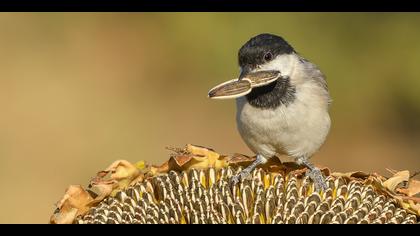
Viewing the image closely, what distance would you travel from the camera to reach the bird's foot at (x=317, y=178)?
2.08 metres

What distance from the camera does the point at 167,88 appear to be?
5.57 m

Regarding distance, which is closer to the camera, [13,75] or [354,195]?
[354,195]

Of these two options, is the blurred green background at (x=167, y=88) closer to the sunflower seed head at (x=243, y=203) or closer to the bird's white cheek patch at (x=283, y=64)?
the bird's white cheek patch at (x=283, y=64)

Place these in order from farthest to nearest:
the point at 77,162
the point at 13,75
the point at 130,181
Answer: the point at 13,75 → the point at 77,162 → the point at 130,181

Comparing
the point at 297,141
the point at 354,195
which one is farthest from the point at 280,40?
the point at 354,195

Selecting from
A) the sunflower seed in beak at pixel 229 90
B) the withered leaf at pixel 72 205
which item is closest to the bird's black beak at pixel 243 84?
the sunflower seed in beak at pixel 229 90

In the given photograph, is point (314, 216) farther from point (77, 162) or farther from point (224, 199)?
point (77, 162)

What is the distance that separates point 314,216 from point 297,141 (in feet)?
2.40

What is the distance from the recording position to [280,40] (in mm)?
2637

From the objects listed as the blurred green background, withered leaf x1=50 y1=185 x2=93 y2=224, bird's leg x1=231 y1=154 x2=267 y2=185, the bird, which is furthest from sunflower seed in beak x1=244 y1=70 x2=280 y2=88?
the blurred green background

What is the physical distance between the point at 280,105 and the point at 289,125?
2.3 inches

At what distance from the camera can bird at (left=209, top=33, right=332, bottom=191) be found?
8.46 ft

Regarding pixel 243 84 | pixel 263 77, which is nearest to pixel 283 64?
pixel 263 77

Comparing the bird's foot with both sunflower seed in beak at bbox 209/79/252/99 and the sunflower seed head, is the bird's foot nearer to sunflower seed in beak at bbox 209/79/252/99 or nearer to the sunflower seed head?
the sunflower seed head
